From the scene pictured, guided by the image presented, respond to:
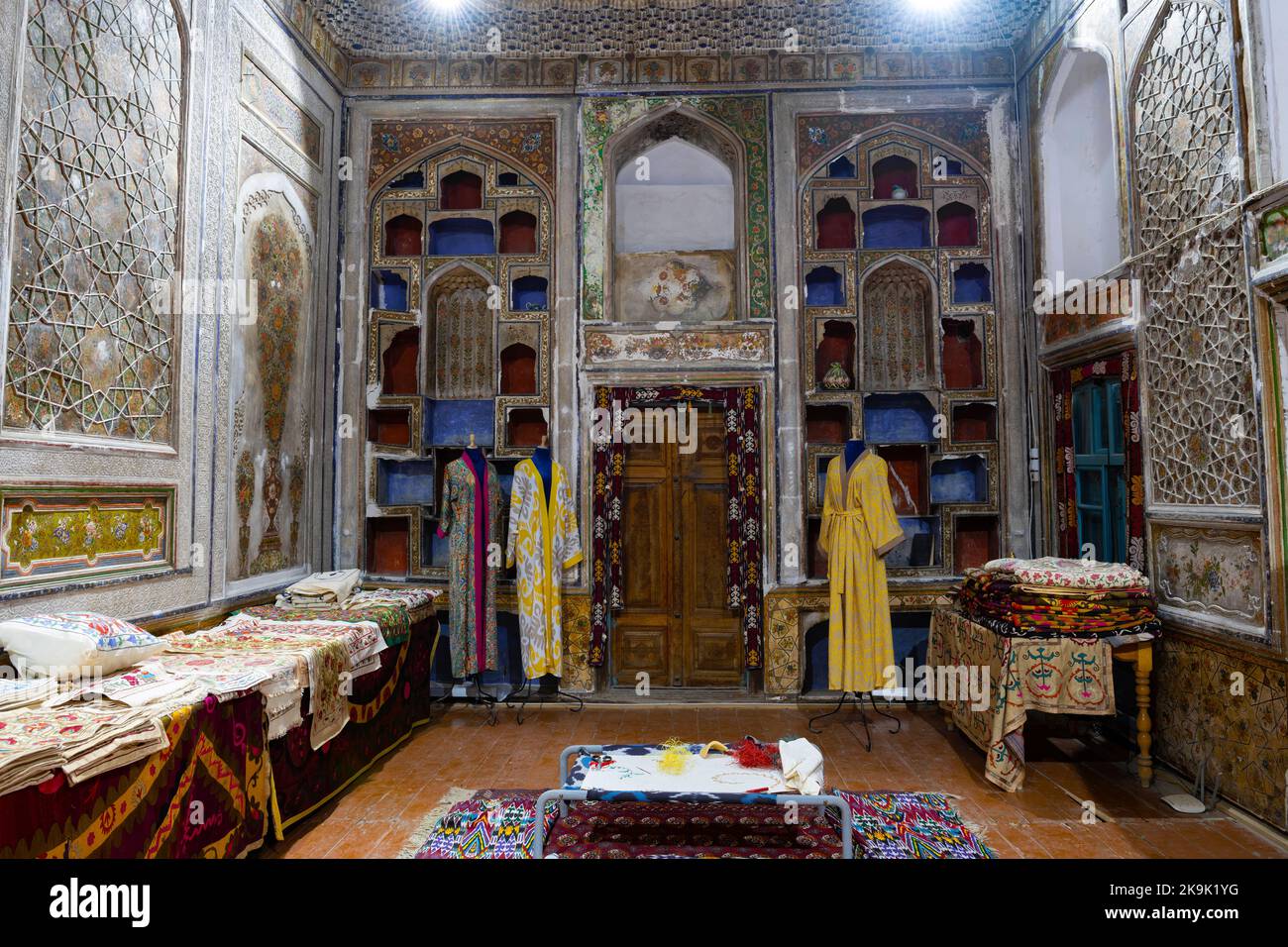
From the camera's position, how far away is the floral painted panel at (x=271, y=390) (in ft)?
15.0

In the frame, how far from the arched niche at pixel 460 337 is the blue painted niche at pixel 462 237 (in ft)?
0.84

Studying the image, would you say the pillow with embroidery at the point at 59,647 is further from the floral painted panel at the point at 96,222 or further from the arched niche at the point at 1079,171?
the arched niche at the point at 1079,171

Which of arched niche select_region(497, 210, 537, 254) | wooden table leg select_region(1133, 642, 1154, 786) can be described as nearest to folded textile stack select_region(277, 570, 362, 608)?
arched niche select_region(497, 210, 537, 254)

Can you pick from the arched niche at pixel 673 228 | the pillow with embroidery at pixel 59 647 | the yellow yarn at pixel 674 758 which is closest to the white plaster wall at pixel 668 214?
the arched niche at pixel 673 228

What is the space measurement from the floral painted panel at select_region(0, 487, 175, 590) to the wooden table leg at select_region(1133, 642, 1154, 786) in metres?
5.14

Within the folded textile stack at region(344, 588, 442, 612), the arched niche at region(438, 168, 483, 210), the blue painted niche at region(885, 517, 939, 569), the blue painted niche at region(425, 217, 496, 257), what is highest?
the arched niche at region(438, 168, 483, 210)

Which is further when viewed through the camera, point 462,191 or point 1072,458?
point 462,191

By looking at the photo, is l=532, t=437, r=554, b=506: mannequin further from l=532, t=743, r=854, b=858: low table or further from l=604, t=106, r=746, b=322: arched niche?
l=532, t=743, r=854, b=858: low table

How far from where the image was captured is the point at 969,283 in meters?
6.03

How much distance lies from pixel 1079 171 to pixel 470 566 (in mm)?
5129

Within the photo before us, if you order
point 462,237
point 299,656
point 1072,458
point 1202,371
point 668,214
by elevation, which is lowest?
point 299,656

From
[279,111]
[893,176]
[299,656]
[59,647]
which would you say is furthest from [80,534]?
[893,176]

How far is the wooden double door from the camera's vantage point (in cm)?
589

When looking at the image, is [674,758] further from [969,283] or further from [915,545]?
[969,283]
